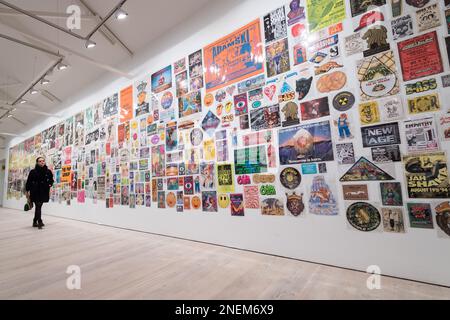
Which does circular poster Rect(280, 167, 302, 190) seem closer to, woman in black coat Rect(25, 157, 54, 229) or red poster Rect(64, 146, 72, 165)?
woman in black coat Rect(25, 157, 54, 229)

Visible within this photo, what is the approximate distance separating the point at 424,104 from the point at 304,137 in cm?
92

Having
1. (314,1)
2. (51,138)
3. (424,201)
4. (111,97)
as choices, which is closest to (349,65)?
(314,1)

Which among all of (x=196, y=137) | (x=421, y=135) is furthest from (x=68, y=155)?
(x=421, y=135)

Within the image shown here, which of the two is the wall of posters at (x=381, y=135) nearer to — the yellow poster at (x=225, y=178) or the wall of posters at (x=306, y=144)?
the wall of posters at (x=306, y=144)

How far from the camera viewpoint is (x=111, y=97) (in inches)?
188

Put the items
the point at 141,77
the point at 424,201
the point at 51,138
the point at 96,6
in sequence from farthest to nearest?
the point at 51,138 → the point at 141,77 → the point at 96,6 → the point at 424,201

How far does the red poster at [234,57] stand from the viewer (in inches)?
105

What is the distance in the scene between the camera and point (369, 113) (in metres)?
1.92

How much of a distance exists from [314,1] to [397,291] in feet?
8.65

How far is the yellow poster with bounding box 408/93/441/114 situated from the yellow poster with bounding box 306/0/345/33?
101cm

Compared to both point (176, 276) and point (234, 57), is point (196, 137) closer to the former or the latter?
point (234, 57)

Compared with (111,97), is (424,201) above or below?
below

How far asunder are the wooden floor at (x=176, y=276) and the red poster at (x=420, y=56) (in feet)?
5.14
